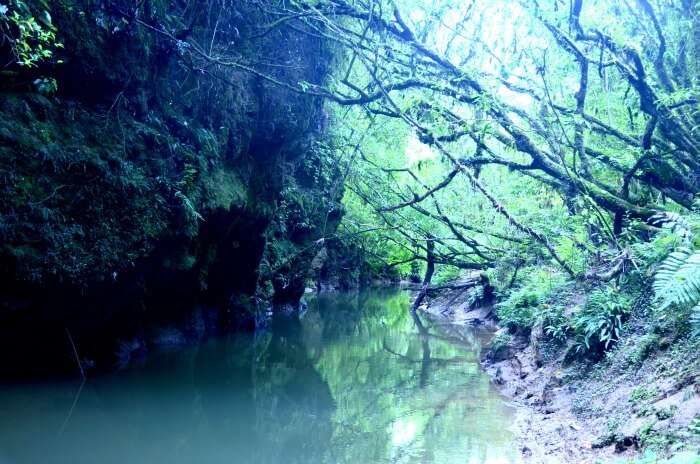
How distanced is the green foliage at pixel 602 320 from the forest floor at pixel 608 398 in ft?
0.71

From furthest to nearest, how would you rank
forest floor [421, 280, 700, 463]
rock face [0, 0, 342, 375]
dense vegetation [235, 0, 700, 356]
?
dense vegetation [235, 0, 700, 356], rock face [0, 0, 342, 375], forest floor [421, 280, 700, 463]

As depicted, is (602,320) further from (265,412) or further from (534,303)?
(265,412)

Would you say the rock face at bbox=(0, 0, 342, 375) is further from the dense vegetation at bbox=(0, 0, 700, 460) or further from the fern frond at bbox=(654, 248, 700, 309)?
the fern frond at bbox=(654, 248, 700, 309)

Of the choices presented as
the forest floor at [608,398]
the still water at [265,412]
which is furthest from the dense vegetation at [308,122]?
the still water at [265,412]

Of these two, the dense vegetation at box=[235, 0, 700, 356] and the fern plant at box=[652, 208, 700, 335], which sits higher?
the dense vegetation at box=[235, 0, 700, 356]

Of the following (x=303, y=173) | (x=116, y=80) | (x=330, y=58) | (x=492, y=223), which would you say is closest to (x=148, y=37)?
(x=116, y=80)

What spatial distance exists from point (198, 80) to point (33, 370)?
6.23 metres

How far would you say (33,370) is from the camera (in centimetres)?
925

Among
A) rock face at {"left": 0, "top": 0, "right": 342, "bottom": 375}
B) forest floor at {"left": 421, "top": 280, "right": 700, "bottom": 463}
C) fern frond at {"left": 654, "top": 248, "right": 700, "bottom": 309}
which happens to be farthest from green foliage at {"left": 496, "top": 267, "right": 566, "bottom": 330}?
rock face at {"left": 0, "top": 0, "right": 342, "bottom": 375}

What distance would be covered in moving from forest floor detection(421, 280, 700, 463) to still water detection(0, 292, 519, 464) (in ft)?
1.65

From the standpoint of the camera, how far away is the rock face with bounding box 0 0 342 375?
7680 millimetres

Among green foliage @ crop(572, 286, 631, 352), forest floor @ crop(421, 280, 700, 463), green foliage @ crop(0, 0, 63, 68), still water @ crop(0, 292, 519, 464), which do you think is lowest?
still water @ crop(0, 292, 519, 464)

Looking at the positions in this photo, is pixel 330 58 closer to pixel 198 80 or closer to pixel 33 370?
pixel 198 80

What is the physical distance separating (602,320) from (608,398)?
5.35 ft
